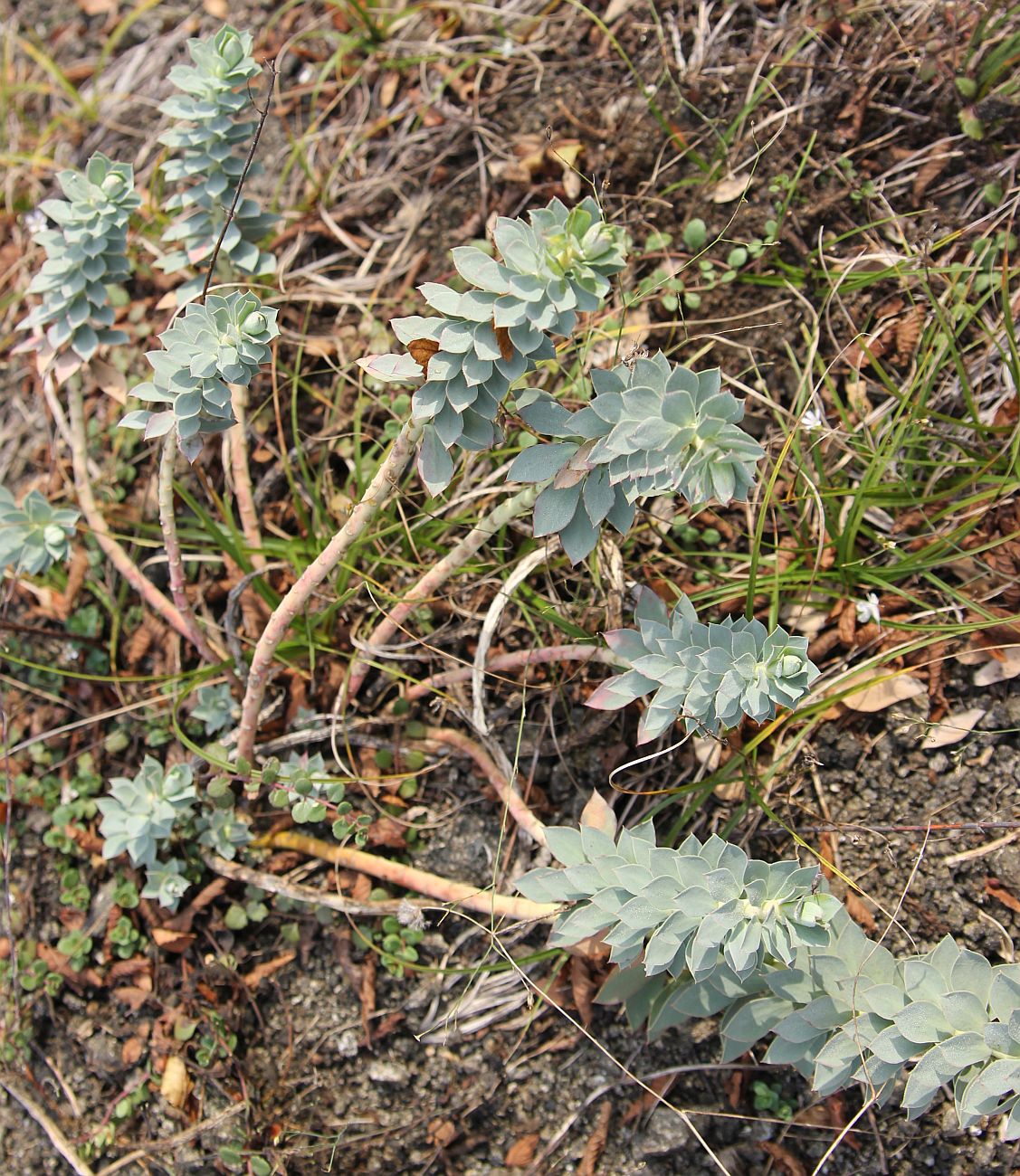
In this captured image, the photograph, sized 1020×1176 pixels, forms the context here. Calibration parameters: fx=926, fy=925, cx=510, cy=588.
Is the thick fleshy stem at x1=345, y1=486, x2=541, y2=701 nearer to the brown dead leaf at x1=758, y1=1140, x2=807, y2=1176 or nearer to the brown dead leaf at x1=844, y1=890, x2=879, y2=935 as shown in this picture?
the brown dead leaf at x1=844, y1=890, x2=879, y2=935

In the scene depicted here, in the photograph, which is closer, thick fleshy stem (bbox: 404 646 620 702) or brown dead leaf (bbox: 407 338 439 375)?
brown dead leaf (bbox: 407 338 439 375)

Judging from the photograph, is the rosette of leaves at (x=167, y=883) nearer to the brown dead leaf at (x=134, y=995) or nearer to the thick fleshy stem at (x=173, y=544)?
the brown dead leaf at (x=134, y=995)

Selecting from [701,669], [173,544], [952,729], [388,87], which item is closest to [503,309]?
[701,669]

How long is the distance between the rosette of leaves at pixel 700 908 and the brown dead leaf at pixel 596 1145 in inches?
24.4

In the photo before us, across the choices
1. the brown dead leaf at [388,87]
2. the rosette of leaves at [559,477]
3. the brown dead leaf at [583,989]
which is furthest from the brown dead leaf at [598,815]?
the brown dead leaf at [388,87]

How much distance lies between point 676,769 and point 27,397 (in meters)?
2.48

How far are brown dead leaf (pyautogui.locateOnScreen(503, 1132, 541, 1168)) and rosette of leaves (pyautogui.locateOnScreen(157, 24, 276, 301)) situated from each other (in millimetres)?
2248

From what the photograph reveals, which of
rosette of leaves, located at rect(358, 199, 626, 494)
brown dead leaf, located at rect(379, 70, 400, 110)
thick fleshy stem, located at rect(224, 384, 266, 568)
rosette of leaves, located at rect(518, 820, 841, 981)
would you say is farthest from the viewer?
brown dead leaf, located at rect(379, 70, 400, 110)

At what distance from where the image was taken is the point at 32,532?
250 centimetres

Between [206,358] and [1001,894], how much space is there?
2.13m

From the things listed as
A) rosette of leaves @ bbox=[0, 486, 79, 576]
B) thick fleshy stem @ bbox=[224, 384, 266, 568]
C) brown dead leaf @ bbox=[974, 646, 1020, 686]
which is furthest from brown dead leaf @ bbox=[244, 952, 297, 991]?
brown dead leaf @ bbox=[974, 646, 1020, 686]

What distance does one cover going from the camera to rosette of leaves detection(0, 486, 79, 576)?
2.46 meters

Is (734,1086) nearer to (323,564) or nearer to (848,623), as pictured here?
(848,623)

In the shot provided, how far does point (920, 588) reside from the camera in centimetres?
237
